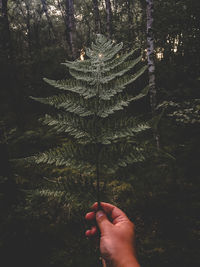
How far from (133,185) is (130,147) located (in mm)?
4027

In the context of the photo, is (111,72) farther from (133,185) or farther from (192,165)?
(192,165)

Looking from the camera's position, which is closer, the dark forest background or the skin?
the skin

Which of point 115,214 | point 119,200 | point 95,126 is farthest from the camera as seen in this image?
point 119,200

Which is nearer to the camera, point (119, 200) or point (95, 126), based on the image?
point (95, 126)

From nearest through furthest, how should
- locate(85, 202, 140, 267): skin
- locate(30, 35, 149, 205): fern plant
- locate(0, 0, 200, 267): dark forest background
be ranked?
locate(30, 35, 149, 205): fern plant → locate(85, 202, 140, 267): skin → locate(0, 0, 200, 267): dark forest background

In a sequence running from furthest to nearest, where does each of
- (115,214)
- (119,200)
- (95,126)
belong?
(119,200), (115,214), (95,126)

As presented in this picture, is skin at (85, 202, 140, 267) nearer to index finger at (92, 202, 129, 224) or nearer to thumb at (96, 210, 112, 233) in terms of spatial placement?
thumb at (96, 210, 112, 233)

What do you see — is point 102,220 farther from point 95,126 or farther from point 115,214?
point 95,126

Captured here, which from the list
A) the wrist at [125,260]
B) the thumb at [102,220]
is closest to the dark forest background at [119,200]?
the thumb at [102,220]

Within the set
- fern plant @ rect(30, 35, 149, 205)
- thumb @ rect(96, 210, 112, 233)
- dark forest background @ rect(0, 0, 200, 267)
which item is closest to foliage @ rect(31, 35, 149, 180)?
fern plant @ rect(30, 35, 149, 205)

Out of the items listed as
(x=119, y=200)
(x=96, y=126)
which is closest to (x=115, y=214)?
(x=96, y=126)

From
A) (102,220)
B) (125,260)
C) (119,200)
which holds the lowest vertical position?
(119,200)

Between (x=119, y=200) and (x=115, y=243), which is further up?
(x=115, y=243)

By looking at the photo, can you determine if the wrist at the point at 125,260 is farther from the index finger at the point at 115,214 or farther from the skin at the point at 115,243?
the index finger at the point at 115,214
